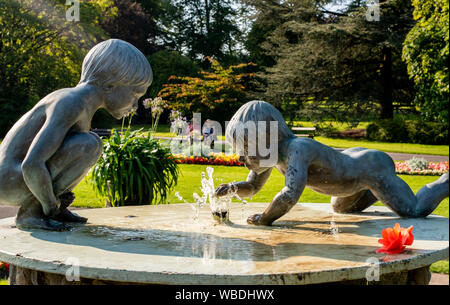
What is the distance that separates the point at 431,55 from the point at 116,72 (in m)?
12.9

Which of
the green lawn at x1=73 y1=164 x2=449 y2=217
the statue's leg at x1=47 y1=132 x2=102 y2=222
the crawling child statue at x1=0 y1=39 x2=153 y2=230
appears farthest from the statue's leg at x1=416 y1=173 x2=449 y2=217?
the green lawn at x1=73 y1=164 x2=449 y2=217

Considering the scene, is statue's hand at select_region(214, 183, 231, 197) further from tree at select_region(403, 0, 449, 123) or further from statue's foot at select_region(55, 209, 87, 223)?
tree at select_region(403, 0, 449, 123)

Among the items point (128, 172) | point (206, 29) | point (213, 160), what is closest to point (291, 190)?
point (128, 172)

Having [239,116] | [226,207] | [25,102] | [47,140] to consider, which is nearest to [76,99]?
[47,140]

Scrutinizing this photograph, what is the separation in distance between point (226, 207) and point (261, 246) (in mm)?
961

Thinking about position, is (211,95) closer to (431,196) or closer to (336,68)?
(336,68)

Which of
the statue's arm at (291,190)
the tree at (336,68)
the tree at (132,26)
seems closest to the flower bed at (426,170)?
the statue's arm at (291,190)

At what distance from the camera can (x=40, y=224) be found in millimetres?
2867

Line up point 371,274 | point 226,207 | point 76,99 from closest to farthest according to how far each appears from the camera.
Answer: point 371,274
point 76,99
point 226,207

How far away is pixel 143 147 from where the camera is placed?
19.9ft

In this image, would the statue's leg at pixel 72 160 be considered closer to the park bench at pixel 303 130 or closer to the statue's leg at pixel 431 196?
the statue's leg at pixel 431 196

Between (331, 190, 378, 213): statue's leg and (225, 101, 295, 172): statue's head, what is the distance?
0.91 meters

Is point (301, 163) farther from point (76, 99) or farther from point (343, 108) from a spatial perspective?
point (343, 108)

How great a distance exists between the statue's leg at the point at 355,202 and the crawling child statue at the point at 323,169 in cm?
30
